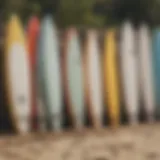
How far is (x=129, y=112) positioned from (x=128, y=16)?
48cm

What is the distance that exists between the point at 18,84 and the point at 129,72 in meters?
0.47

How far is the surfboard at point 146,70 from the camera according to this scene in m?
1.95

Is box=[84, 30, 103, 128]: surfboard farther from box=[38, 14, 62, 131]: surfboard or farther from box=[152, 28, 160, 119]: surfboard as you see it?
box=[152, 28, 160, 119]: surfboard

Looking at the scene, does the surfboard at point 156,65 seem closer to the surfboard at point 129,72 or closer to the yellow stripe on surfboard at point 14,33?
the surfboard at point 129,72

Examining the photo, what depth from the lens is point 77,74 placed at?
6.19 ft

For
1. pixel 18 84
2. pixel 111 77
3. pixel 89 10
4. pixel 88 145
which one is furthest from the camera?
pixel 89 10

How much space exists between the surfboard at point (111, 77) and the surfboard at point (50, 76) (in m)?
0.21

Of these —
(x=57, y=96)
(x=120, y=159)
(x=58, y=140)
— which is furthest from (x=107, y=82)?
(x=120, y=159)

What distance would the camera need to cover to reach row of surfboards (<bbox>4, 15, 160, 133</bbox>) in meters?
1.84

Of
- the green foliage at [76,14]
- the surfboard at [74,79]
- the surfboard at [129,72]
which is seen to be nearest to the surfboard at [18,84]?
the surfboard at [74,79]

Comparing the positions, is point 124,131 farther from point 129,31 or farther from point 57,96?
point 129,31

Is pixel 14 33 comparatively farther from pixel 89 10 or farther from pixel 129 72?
pixel 129 72

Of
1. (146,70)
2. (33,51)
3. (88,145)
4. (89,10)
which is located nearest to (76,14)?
(89,10)

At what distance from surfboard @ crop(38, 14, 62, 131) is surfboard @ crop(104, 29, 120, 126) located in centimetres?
21
